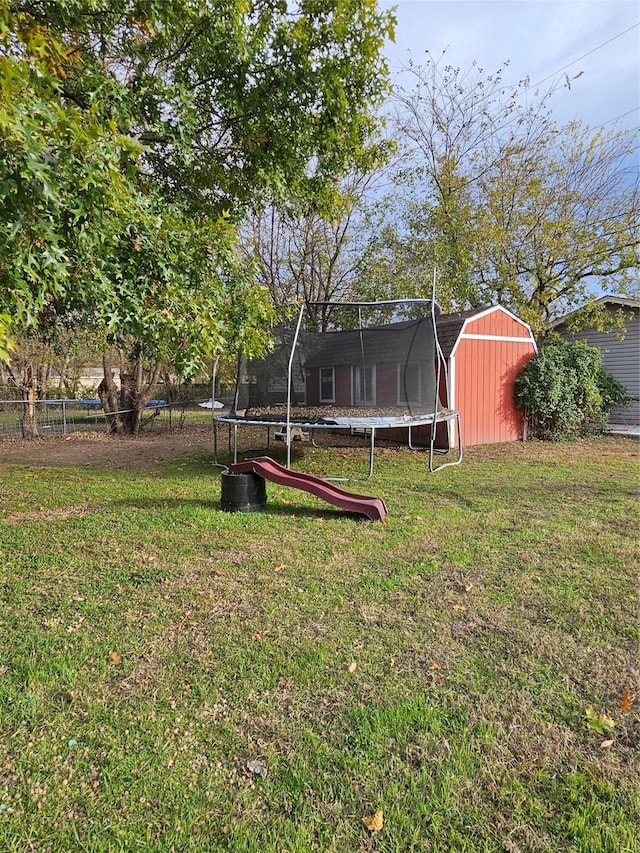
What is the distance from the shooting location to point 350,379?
8039 millimetres

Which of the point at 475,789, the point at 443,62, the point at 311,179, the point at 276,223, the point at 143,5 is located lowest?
the point at 475,789

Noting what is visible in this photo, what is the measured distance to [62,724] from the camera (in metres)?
1.81

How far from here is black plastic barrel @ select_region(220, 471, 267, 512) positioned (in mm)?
4727

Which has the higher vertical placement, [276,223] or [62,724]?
[276,223]

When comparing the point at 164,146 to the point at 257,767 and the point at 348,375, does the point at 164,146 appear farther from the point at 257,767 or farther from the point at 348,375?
the point at 257,767

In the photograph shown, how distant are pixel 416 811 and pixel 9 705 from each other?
5.39 feet

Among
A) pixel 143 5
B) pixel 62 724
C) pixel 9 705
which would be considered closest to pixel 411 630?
pixel 62 724

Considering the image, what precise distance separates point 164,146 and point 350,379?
14.1 ft

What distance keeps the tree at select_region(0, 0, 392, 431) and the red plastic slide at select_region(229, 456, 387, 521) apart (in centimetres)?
124

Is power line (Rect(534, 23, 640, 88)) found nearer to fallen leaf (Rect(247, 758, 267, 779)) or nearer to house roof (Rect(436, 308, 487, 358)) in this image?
house roof (Rect(436, 308, 487, 358))

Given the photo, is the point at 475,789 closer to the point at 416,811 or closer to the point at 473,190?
the point at 416,811

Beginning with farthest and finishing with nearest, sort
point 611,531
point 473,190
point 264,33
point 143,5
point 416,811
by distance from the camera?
point 473,190
point 264,33
point 611,531
point 143,5
point 416,811

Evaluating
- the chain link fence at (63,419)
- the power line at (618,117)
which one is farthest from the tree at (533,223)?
the chain link fence at (63,419)

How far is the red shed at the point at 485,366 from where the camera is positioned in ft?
30.1
